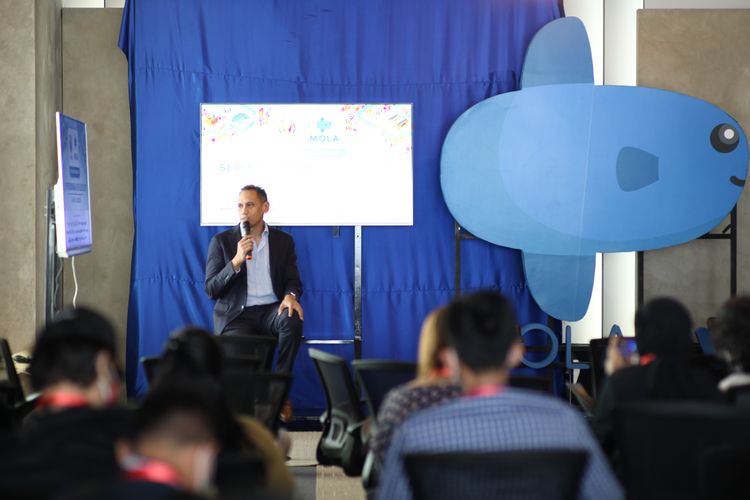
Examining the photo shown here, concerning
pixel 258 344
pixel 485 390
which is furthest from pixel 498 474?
pixel 258 344

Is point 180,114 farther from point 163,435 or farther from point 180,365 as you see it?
point 163,435

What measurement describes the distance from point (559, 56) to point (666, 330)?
4.53m

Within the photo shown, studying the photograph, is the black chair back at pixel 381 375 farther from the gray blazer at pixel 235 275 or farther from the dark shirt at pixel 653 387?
the gray blazer at pixel 235 275

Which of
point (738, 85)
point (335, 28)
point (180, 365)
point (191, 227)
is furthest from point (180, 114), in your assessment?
point (180, 365)

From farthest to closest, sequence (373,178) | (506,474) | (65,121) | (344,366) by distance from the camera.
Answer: (373,178)
(65,121)
(344,366)
(506,474)

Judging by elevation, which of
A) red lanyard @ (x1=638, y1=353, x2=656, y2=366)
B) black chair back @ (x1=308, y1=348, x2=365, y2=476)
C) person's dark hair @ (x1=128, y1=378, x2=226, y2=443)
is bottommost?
black chair back @ (x1=308, y1=348, x2=365, y2=476)

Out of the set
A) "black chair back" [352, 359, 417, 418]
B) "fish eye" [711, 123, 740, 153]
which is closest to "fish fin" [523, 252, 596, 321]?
"fish eye" [711, 123, 740, 153]

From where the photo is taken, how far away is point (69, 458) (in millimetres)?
2107

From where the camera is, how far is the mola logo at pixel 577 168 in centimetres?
724

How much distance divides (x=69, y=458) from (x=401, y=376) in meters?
1.91

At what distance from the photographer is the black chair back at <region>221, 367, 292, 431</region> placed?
352 cm

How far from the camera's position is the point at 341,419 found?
14.6 feet

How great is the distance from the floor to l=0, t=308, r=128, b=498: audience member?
2.52 metres

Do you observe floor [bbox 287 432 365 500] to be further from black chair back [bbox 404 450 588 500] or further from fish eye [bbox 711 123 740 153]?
fish eye [bbox 711 123 740 153]
